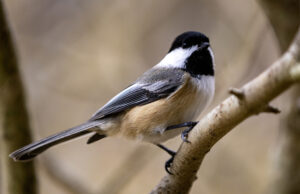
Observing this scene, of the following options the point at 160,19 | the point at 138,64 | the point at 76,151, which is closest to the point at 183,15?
the point at 160,19

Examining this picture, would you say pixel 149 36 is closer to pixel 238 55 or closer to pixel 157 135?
pixel 238 55

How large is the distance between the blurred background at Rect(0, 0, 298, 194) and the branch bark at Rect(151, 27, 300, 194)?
2.11 metres

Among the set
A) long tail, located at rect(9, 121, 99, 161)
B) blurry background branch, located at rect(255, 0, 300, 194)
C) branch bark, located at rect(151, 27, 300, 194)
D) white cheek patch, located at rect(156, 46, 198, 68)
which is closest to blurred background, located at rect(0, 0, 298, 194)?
blurry background branch, located at rect(255, 0, 300, 194)

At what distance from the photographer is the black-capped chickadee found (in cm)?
251

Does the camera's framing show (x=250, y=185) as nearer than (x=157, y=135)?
No

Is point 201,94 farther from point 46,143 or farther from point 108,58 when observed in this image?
point 108,58

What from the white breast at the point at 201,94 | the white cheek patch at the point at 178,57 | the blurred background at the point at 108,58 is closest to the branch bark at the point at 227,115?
the white breast at the point at 201,94

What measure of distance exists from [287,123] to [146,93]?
36.8 inches

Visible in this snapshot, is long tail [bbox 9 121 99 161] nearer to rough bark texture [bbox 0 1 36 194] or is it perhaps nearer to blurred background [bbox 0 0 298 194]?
rough bark texture [bbox 0 1 36 194]

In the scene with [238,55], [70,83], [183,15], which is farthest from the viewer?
[183,15]

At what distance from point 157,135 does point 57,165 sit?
3.52ft

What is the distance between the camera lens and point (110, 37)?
4.88 m

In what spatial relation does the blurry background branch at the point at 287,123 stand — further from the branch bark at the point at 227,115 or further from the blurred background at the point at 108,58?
the blurred background at the point at 108,58

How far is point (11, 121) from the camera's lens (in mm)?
2441
